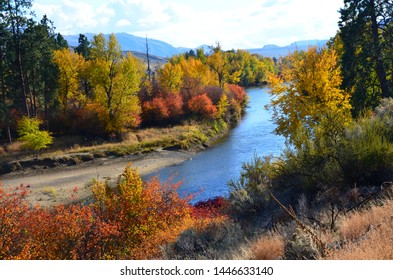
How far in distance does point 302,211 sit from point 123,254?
6578 mm

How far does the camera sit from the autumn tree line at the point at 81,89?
37094 mm

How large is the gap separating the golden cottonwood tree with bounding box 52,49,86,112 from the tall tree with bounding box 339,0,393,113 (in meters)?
31.0

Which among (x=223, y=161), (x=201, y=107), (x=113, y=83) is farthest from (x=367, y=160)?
(x=201, y=107)

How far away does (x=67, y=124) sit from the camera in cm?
4366

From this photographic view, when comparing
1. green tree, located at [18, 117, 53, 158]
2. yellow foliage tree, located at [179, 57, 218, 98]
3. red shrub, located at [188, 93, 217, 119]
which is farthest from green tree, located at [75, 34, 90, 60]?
green tree, located at [18, 117, 53, 158]

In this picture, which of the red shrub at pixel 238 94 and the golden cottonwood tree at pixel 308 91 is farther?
the red shrub at pixel 238 94

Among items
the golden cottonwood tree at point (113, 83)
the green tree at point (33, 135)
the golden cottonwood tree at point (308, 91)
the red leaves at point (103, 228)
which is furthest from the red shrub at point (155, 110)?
the red leaves at point (103, 228)

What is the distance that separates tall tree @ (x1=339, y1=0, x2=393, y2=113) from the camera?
76.4 feet

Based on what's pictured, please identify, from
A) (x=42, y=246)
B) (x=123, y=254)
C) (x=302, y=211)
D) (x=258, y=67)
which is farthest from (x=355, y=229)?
(x=258, y=67)

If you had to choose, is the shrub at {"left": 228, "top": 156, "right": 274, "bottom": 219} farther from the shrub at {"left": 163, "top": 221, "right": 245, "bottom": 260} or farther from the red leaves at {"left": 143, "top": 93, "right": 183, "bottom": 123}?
the red leaves at {"left": 143, "top": 93, "right": 183, "bottom": 123}

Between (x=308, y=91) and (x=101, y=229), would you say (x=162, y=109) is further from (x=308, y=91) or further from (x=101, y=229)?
(x=101, y=229)

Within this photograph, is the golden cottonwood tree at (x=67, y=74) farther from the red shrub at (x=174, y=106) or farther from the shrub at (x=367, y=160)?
the shrub at (x=367, y=160)

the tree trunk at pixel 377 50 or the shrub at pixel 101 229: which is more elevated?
the tree trunk at pixel 377 50

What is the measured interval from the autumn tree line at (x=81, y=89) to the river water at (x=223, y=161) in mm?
8878
